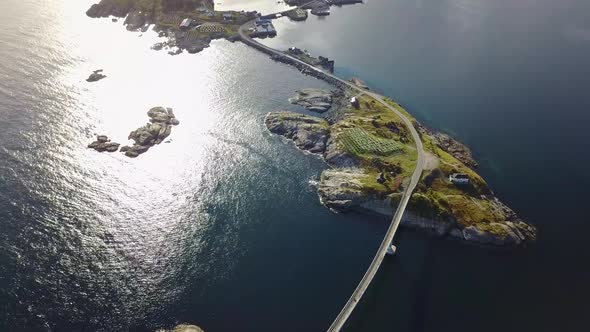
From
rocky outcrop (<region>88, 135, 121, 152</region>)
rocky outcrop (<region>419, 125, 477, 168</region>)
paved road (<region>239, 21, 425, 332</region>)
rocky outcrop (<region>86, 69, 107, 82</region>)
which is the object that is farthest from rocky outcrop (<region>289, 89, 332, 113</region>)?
rocky outcrop (<region>86, 69, 107, 82</region>)

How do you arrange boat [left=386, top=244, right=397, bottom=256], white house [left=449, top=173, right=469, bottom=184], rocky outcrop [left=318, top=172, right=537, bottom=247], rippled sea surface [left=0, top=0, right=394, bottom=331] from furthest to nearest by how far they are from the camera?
1. white house [left=449, top=173, right=469, bottom=184]
2. rocky outcrop [left=318, top=172, right=537, bottom=247]
3. boat [left=386, top=244, right=397, bottom=256]
4. rippled sea surface [left=0, top=0, right=394, bottom=331]

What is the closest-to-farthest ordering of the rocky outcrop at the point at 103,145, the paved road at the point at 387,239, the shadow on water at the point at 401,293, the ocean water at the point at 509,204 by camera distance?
the paved road at the point at 387,239
the shadow on water at the point at 401,293
the ocean water at the point at 509,204
the rocky outcrop at the point at 103,145

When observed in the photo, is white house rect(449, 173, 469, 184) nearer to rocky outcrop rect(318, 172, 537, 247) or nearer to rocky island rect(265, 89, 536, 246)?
rocky island rect(265, 89, 536, 246)

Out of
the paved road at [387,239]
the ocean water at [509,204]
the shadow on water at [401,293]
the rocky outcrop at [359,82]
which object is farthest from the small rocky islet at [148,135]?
the shadow on water at [401,293]

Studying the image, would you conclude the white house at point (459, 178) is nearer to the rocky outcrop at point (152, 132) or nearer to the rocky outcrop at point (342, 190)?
the rocky outcrop at point (342, 190)

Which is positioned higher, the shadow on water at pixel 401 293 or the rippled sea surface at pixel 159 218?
the rippled sea surface at pixel 159 218

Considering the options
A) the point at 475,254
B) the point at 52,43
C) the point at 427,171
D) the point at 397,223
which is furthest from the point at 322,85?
the point at 52,43
